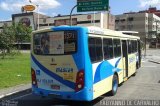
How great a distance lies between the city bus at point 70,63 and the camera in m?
10.4

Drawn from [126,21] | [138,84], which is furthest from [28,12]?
[138,84]

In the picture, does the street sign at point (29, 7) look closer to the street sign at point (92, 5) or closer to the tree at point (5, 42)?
the tree at point (5, 42)

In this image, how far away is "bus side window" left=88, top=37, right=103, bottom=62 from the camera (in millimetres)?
10852

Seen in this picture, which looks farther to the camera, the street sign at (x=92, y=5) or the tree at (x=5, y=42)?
the tree at (x=5, y=42)

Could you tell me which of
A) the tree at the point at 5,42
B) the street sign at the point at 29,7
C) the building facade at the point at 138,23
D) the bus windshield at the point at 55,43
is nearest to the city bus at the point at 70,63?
the bus windshield at the point at 55,43

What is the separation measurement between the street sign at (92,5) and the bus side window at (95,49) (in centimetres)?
2322

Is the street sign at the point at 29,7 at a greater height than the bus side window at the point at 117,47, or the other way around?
the street sign at the point at 29,7

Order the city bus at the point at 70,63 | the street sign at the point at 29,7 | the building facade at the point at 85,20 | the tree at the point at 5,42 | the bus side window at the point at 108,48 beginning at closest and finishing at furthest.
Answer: the city bus at the point at 70,63 < the bus side window at the point at 108,48 < the tree at the point at 5,42 < the building facade at the point at 85,20 < the street sign at the point at 29,7

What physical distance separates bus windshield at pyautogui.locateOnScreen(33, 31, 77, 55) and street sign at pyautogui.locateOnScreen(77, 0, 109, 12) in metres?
23.5

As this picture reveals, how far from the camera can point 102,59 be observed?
1188 cm

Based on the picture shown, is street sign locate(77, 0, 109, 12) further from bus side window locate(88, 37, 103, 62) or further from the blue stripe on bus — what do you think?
the blue stripe on bus

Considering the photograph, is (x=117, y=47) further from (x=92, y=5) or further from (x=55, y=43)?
Answer: (x=92, y=5)

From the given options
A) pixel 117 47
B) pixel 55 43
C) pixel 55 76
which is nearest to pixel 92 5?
pixel 117 47

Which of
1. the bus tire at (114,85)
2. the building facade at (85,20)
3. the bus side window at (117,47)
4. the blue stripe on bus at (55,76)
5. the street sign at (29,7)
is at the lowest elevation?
the bus tire at (114,85)
